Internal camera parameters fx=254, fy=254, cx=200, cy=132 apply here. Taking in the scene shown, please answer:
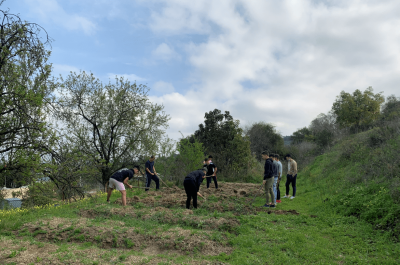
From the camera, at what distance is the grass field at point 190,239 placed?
490 centimetres

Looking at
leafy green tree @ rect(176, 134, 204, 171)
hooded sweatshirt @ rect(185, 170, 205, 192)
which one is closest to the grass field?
hooded sweatshirt @ rect(185, 170, 205, 192)

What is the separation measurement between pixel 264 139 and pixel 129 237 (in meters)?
40.1

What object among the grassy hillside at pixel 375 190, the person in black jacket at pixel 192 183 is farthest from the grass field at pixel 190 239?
the person in black jacket at pixel 192 183

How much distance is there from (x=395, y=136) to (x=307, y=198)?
5.84 meters

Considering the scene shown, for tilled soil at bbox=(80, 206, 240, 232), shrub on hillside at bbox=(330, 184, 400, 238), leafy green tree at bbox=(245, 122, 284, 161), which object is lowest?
tilled soil at bbox=(80, 206, 240, 232)

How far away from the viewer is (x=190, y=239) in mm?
5586

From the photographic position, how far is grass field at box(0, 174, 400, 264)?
193 inches

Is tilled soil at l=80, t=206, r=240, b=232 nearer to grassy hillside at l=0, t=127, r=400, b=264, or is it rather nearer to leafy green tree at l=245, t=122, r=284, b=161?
grassy hillside at l=0, t=127, r=400, b=264

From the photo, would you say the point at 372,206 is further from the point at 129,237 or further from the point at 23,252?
the point at 23,252

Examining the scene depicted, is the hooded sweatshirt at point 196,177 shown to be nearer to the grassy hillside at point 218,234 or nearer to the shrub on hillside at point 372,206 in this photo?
the grassy hillside at point 218,234

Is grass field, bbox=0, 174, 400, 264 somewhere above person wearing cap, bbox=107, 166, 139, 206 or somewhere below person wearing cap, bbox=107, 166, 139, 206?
below

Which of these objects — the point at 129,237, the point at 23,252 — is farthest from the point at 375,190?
the point at 23,252

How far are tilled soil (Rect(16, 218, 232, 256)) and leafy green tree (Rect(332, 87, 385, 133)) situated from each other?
2807 centimetres

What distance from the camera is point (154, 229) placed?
6383 millimetres
